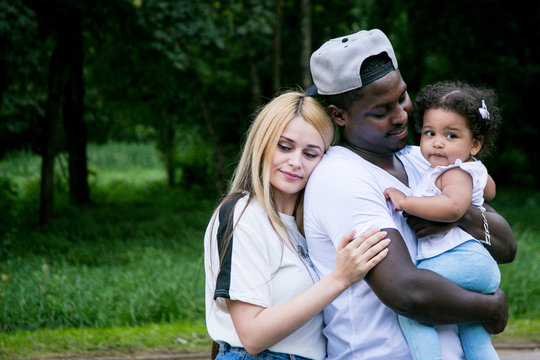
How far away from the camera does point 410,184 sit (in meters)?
2.67

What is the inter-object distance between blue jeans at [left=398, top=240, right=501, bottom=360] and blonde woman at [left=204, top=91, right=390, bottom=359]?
11.2 inches

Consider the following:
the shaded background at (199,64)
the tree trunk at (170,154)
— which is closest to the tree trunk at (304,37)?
the shaded background at (199,64)

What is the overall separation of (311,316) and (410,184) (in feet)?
2.45

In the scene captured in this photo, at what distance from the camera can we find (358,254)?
2170 millimetres

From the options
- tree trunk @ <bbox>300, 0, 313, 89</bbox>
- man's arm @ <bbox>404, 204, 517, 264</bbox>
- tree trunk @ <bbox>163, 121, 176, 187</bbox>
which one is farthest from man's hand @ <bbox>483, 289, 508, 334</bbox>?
tree trunk @ <bbox>163, 121, 176, 187</bbox>

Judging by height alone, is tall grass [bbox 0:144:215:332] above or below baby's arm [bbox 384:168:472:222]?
below

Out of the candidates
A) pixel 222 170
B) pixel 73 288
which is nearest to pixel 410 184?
pixel 73 288

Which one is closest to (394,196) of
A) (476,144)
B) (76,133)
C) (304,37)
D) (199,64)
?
(476,144)

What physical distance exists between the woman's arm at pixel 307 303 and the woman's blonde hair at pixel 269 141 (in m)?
0.27

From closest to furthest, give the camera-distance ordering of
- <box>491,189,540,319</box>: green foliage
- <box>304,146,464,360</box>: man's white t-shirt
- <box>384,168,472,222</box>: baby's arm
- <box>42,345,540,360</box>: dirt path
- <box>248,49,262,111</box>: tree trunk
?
<box>304,146,464,360</box>: man's white t-shirt → <box>384,168,472,222</box>: baby's arm → <box>42,345,540,360</box>: dirt path → <box>491,189,540,319</box>: green foliage → <box>248,49,262,111</box>: tree trunk

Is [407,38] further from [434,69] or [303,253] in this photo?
[303,253]

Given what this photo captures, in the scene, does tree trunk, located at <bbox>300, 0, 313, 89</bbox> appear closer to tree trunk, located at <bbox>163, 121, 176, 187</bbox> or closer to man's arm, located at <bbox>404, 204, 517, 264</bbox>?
man's arm, located at <bbox>404, 204, 517, 264</bbox>

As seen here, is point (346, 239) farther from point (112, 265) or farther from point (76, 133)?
point (76, 133)

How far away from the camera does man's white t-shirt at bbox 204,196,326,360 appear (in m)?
2.34
